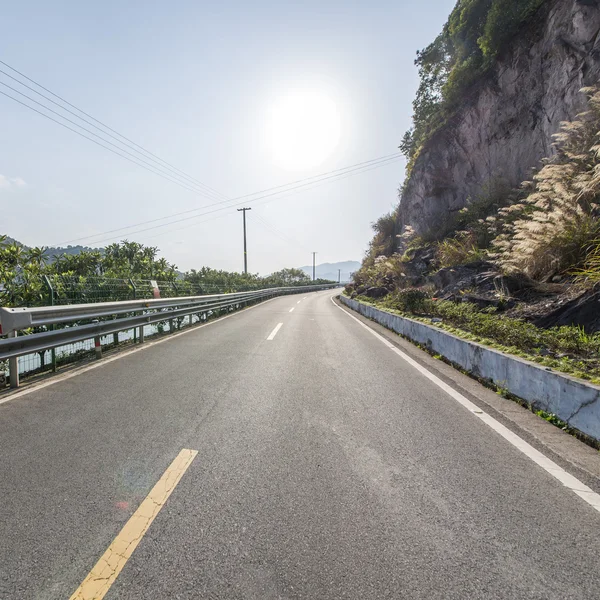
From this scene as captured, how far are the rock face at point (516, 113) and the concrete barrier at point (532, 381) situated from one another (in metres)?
10.6

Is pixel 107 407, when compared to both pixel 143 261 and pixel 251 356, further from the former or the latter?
pixel 143 261

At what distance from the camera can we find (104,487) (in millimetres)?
2443

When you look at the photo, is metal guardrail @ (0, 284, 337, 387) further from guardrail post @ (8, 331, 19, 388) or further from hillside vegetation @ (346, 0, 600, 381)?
hillside vegetation @ (346, 0, 600, 381)

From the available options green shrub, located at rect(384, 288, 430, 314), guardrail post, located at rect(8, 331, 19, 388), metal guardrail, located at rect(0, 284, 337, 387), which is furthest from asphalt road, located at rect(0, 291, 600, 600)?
green shrub, located at rect(384, 288, 430, 314)

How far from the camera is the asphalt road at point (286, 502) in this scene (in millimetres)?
1697

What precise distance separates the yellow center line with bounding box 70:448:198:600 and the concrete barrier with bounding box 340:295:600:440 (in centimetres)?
366

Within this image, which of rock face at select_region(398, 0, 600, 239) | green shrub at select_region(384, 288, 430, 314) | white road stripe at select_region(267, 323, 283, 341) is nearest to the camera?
white road stripe at select_region(267, 323, 283, 341)

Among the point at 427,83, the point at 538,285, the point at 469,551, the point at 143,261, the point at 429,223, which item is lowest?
the point at 469,551

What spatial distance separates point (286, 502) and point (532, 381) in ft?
10.9

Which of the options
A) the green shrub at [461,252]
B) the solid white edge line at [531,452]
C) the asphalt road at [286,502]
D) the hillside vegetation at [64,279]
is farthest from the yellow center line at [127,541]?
the green shrub at [461,252]

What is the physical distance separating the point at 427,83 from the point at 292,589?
31977 mm

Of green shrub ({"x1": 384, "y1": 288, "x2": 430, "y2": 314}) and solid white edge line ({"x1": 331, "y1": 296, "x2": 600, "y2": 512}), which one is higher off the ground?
green shrub ({"x1": 384, "y1": 288, "x2": 430, "y2": 314})

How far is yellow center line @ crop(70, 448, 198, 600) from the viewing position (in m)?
1.63

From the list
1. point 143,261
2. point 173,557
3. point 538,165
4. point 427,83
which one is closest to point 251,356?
point 173,557
